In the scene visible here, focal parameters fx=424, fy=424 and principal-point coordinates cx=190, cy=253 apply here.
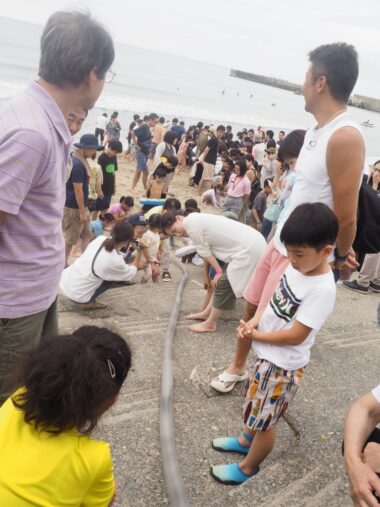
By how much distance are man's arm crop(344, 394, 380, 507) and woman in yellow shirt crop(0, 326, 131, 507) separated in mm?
851

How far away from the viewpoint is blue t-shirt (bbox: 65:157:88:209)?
5.12m

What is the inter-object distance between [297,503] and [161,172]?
7.27 meters

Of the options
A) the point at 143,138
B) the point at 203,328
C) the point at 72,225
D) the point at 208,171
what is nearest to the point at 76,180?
the point at 72,225

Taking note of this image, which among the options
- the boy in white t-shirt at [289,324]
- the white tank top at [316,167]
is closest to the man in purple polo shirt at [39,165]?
the boy in white t-shirt at [289,324]

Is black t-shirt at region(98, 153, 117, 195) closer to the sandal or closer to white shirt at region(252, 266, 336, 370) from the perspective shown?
the sandal

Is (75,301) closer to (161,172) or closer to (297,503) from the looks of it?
(297,503)

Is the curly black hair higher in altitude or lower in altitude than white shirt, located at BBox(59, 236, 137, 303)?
higher

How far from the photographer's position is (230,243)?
3.70 meters

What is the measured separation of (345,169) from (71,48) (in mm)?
1367

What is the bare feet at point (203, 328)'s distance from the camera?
375cm

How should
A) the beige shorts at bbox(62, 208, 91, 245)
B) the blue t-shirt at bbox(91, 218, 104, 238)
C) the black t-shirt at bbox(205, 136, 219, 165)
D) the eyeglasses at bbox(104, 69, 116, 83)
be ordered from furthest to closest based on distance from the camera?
1. the black t-shirt at bbox(205, 136, 219, 165)
2. the blue t-shirt at bbox(91, 218, 104, 238)
3. the beige shorts at bbox(62, 208, 91, 245)
4. the eyeglasses at bbox(104, 69, 116, 83)

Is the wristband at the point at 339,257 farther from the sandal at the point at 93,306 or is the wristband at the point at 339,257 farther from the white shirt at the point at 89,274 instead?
the sandal at the point at 93,306

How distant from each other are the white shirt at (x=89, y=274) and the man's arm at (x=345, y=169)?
8.60 feet

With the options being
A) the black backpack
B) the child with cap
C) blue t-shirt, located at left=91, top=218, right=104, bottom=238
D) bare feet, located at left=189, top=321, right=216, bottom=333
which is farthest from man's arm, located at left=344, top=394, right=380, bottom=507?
blue t-shirt, located at left=91, top=218, right=104, bottom=238
